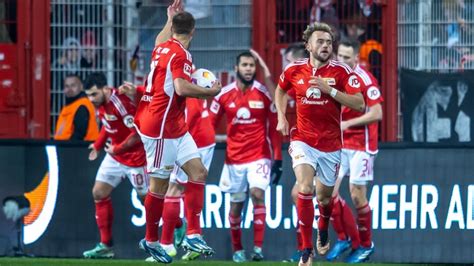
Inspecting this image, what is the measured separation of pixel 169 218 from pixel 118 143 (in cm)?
206

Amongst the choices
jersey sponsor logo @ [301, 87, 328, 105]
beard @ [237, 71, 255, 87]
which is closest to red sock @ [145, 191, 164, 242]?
jersey sponsor logo @ [301, 87, 328, 105]

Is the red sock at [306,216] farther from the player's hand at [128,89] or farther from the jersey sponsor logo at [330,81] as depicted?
the player's hand at [128,89]

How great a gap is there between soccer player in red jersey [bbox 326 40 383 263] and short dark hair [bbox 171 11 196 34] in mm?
3044

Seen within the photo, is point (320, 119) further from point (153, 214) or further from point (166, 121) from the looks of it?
point (153, 214)

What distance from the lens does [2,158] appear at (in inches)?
779

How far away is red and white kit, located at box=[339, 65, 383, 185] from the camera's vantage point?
18.8m

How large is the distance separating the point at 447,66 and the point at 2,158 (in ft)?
19.3

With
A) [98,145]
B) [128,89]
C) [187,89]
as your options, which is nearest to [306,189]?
[187,89]

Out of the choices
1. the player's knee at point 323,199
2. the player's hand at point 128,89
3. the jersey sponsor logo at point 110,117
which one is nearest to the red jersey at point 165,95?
the player's knee at point 323,199

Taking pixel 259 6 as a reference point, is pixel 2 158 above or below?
below

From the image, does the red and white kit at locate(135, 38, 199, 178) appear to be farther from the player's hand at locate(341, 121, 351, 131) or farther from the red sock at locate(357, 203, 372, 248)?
the red sock at locate(357, 203, 372, 248)

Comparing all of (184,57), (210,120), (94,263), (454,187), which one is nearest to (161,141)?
(184,57)

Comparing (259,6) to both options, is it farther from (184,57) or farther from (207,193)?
(184,57)

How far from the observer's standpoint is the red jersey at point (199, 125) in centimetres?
1911
